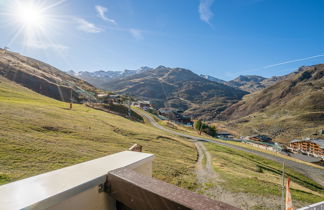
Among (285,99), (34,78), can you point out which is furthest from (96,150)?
(285,99)

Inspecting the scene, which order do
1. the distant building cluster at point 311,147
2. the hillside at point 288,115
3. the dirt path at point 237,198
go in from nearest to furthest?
the dirt path at point 237,198 → the distant building cluster at point 311,147 → the hillside at point 288,115

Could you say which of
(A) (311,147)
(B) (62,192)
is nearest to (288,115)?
(A) (311,147)

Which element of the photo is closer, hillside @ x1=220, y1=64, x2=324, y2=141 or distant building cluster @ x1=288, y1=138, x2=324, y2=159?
distant building cluster @ x1=288, y1=138, x2=324, y2=159

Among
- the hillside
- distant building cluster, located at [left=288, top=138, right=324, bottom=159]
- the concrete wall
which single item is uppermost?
the hillside

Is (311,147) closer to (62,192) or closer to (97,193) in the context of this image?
(97,193)

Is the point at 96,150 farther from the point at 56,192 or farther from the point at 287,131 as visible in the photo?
the point at 287,131

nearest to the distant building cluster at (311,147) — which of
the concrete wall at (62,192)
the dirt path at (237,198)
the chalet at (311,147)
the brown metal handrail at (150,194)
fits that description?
the chalet at (311,147)

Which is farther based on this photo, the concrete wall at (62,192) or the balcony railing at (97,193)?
the concrete wall at (62,192)

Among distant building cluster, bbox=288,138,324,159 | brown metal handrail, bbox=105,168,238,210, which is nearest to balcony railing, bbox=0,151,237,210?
brown metal handrail, bbox=105,168,238,210

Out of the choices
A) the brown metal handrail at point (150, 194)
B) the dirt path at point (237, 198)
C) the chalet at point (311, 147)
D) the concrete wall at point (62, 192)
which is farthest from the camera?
the chalet at point (311, 147)

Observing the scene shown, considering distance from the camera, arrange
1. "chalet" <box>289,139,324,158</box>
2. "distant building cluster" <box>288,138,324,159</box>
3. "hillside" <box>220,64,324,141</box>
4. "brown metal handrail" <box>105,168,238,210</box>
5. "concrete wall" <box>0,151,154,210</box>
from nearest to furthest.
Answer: "brown metal handrail" <box>105,168,238,210</box> < "concrete wall" <box>0,151,154,210</box> < "distant building cluster" <box>288,138,324,159</box> < "chalet" <box>289,139,324,158</box> < "hillside" <box>220,64,324,141</box>

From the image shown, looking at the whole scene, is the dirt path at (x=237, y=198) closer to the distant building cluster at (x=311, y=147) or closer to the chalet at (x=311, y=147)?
the distant building cluster at (x=311, y=147)

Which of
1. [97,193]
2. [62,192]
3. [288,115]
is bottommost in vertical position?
[97,193]

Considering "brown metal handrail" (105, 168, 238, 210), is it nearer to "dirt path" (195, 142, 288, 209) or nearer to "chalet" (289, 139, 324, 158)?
"dirt path" (195, 142, 288, 209)
